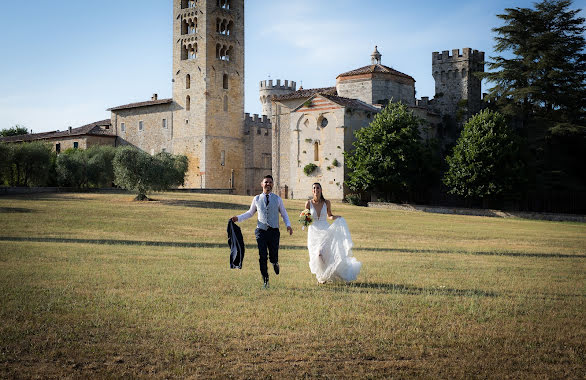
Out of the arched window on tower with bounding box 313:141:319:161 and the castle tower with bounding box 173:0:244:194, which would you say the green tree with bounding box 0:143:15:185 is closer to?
the castle tower with bounding box 173:0:244:194

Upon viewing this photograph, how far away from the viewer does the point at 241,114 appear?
211 ft

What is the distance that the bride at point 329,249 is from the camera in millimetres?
10844

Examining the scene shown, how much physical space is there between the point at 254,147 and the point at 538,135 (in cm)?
3047

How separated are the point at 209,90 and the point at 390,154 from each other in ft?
80.7

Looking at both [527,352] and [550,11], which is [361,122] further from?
[527,352]

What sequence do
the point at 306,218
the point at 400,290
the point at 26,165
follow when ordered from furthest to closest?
the point at 26,165 → the point at 306,218 → the point at 400,290

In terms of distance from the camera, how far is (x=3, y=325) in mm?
7340

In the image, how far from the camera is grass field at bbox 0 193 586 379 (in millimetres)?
6164

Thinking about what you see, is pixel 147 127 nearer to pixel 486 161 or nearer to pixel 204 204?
pixel 204 204

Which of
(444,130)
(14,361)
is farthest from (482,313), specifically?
(444,130)

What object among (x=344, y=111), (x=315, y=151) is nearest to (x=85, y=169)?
(x=315, y=151)

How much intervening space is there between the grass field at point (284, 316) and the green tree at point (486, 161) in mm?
24784

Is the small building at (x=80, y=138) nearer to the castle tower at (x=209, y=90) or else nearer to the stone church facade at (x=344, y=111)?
the castle tower at (x=209, y=90)

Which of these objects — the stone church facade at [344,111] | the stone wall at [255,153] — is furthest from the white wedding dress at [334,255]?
the stone wall at [255,153]
